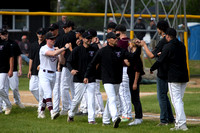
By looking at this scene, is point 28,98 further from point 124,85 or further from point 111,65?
point 111,65

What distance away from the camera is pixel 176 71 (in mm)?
8383

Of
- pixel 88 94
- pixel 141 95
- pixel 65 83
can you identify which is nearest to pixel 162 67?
pixel 88 94

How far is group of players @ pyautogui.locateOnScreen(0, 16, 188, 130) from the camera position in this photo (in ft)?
27.9

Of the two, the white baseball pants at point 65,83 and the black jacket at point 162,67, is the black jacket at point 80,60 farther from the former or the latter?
the black jacket at point 162,67

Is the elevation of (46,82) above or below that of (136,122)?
above

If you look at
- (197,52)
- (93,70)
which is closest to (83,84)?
(93,70)

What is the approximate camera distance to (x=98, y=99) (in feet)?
33.5

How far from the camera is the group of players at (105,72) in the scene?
8.51 meters

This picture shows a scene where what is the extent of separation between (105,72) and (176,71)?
56.3 inches

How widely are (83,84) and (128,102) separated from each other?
1.08m

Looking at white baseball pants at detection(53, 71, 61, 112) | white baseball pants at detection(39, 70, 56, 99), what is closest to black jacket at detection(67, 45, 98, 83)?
white baseball pants at detection(39, 70, 56, 99)

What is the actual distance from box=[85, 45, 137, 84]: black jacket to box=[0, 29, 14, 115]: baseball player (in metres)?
2.84

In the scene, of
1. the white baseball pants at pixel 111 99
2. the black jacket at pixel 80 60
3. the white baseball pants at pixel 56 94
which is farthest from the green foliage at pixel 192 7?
the white baseball pants at pixel 111 99

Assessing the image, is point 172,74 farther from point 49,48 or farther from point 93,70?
point 49,48
